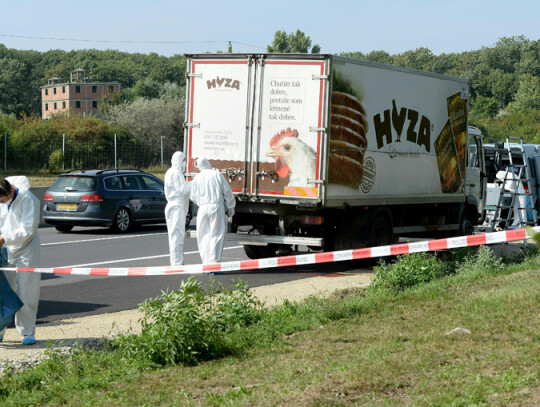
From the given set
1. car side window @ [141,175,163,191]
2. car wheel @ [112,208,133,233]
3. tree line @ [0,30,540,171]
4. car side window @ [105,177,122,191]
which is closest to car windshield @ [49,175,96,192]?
car side window @ [105,177,122,191]

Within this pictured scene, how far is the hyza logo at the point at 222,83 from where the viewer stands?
13508 millimetres

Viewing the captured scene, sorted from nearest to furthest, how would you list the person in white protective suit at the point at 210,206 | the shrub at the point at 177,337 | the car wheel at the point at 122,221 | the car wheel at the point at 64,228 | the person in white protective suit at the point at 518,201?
1. the shrub at the point at 177,337
2. the person in white protective suit at the point at 210,206
3. the person in white protective suit at the point at 518,201
4. the car wheel at the point at 122,221
5. the car wheel at the point at 64,228

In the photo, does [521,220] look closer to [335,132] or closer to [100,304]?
[335,132]

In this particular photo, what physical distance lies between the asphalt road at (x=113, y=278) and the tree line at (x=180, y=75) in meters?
37.4

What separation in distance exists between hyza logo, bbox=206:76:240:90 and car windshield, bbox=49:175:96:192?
740cm

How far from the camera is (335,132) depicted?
42.3 feet

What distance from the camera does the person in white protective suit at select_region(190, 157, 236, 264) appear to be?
13.1 metres

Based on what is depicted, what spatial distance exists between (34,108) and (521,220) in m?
117

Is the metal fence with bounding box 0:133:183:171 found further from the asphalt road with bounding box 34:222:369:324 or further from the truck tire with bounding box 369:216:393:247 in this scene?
the truck tire with bounding box 369:216:393:247

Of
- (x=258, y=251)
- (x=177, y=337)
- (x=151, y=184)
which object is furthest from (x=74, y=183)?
(x=177, y=337)

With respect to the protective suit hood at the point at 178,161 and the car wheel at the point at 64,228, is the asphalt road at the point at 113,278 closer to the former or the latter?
the car wheel at the point at 64,228

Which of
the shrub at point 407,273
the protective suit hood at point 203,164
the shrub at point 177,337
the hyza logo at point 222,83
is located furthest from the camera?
the hyza logo at point 222,83

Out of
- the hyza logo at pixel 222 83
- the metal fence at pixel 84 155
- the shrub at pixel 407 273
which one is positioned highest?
the hyza logo at pixel 222 83

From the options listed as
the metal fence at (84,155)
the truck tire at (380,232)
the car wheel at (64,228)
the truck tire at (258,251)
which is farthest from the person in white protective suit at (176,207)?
the metal fence at (84,155)
